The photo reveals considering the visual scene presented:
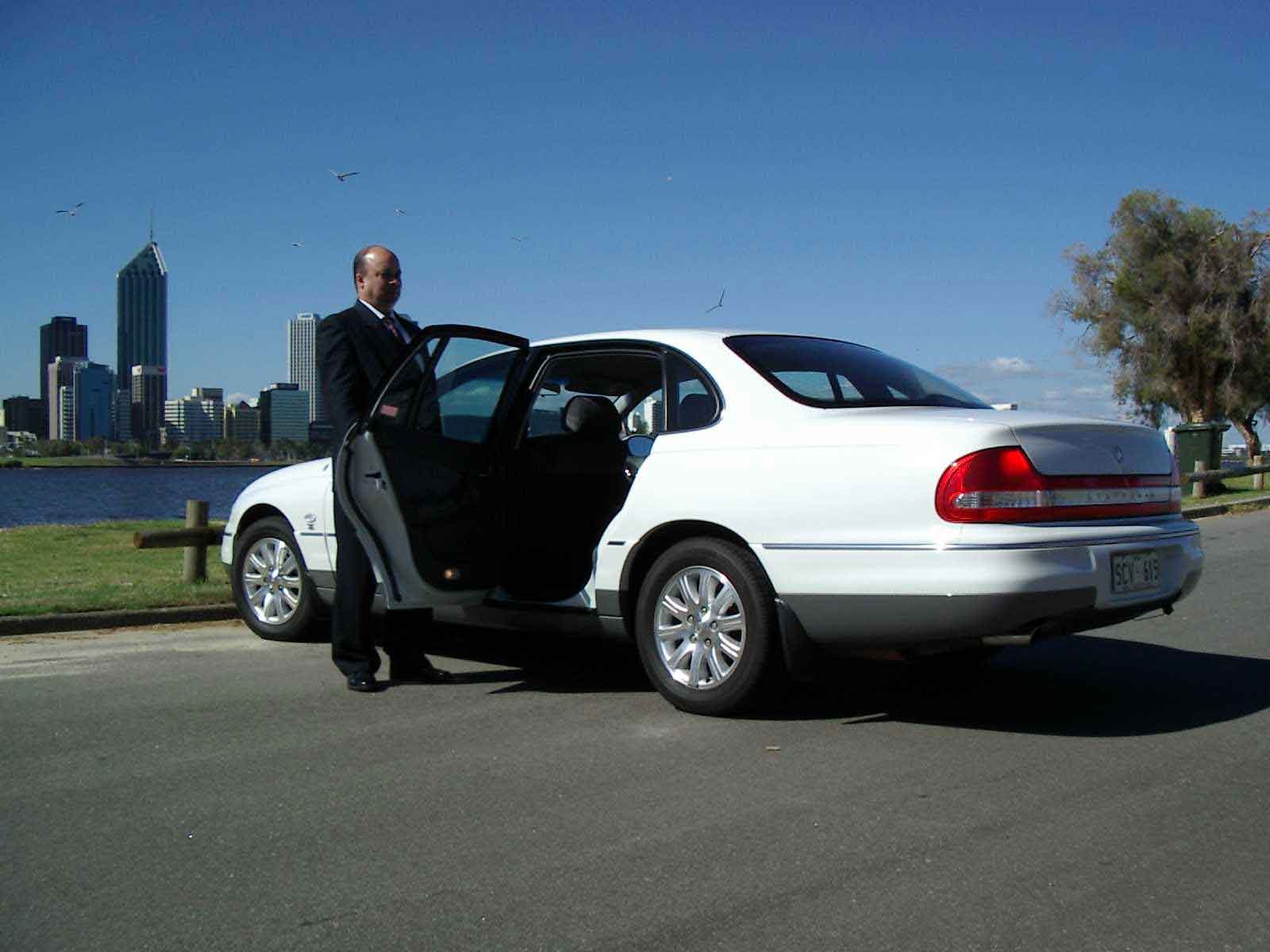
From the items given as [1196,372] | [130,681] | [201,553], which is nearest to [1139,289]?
[1196,372]

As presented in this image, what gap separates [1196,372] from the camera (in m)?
45.7

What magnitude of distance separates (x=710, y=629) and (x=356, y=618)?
A: 184 centimetres

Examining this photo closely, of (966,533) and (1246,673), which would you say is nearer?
(966,533)

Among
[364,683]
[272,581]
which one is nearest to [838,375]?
[364,683]

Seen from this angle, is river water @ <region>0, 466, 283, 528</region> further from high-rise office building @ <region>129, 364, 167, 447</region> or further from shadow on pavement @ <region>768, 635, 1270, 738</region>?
high-rise office building @ <region>129, 364, 167, 447</region>

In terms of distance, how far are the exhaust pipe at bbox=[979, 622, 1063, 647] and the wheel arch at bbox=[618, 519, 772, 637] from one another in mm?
1144

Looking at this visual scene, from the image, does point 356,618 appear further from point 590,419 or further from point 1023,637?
point 1023,637

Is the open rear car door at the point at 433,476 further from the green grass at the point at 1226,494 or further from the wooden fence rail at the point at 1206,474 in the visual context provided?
the wooden fence rail at the point at 1206,474

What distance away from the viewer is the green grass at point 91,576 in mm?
8578

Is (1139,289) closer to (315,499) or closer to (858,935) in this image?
(315,499)

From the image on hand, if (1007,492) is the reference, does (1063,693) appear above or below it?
below

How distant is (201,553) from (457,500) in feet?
16.4

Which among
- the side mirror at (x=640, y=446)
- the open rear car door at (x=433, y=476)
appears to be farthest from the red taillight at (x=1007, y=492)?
the open rear car door at (x=433, y=476)

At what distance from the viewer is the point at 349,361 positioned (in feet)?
19.6
